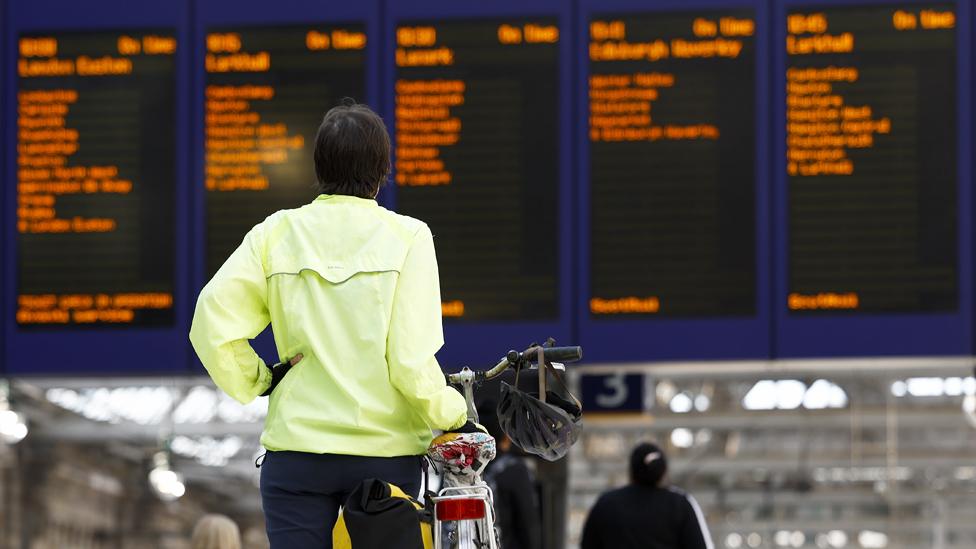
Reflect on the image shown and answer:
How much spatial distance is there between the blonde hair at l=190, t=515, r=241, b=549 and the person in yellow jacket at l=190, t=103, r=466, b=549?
261 cm

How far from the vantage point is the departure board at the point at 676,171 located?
795 centimetres

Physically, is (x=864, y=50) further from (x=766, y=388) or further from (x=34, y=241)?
(x=766, y=388)

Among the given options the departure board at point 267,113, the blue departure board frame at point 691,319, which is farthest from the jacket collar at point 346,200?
the departure board at point 267,113

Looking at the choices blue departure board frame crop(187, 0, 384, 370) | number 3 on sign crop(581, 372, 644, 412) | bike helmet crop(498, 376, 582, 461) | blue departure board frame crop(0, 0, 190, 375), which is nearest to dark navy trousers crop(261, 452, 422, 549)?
bike helmet crop(498, 376, 582, 461)

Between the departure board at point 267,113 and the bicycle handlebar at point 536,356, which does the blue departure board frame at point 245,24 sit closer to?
the departure board at point 267,113

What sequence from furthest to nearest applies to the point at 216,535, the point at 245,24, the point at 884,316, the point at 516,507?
the point at 245,24
the point at 884,316
the point at 516,507
the point at 216,535

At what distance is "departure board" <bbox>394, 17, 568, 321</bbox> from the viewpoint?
800cm

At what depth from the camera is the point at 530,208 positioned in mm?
8039

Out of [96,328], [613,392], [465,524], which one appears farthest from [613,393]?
[465,524]

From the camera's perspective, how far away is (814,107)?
8.03 m

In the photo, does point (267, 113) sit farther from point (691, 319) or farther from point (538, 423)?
point (538, 423)

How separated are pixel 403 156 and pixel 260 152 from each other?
0.69 metres

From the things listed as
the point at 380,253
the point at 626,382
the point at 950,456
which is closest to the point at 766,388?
the point at 950,456

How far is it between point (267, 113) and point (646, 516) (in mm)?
3046
